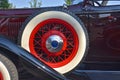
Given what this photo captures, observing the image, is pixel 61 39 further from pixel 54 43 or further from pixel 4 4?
pixel 4 4

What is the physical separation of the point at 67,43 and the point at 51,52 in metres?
0.16

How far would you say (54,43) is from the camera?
10.3ft

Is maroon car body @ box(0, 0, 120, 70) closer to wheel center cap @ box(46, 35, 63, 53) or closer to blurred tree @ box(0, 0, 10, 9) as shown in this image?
blurred tree @ box(0, 0, 10, 9)

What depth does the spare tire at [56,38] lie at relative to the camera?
3.10m

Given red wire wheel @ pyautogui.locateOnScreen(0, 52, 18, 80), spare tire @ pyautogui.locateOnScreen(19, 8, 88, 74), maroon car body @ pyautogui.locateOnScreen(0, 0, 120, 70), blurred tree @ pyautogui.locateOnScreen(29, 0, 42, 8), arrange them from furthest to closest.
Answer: blurred tree @ pyautogui.locateOnScreen(29, 0, 42, 8)
maroon car body @ pyautogui.locateOnScreen(0, 0, 120, 70)
spare tire @ pyautogui.locateOnScreen(19, 8, 88, 74)
red wire wheel @ pyautogui.locateOnScreen(0, 52, 18, 80)

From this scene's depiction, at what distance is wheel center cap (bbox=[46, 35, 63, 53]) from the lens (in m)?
3.13

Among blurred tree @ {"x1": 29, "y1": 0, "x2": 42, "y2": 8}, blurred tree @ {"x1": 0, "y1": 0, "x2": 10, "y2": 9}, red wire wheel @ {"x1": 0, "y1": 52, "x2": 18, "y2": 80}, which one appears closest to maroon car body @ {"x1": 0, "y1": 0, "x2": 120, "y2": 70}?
blurred tree @ {"x1": 29, "y1": 0, "x2": 42, "y2": 8}

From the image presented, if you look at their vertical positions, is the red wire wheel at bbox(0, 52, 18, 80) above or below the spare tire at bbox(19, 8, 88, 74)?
below

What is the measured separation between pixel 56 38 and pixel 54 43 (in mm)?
47

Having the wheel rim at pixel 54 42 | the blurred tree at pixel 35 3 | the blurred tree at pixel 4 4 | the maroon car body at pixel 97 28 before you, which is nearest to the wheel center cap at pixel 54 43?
the wheel rim at pixel 54 42

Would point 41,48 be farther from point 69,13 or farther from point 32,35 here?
point 69,13

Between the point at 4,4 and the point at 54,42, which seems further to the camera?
the point at 4,4

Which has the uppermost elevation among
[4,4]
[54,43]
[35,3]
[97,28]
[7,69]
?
[4,4]

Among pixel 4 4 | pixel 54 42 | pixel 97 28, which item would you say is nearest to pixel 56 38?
pixel 54 42
